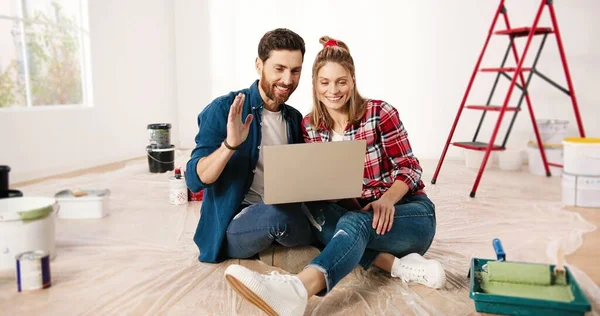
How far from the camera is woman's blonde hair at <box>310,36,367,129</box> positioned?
1776 mm

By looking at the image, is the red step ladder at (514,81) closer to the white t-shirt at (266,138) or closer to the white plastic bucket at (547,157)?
the white plastic bucket at (547,157)

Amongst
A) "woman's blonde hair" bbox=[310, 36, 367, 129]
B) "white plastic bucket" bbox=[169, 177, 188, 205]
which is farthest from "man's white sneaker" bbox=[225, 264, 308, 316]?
"white plastic bucket" bbox=[169, 177, 188, 205]

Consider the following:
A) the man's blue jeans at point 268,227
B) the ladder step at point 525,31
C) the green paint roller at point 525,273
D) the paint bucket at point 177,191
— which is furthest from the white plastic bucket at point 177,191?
the ladder step at point 525,31

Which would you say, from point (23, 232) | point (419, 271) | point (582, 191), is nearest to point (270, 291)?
point (419, 271)

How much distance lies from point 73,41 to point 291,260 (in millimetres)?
2995

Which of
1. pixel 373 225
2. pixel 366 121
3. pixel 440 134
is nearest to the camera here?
pixel 373 225

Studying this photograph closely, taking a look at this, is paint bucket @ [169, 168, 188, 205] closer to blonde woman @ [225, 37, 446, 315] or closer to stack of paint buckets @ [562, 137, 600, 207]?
blonde woman @ [225, 37, 446, 315]

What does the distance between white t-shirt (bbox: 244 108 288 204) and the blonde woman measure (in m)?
0.09

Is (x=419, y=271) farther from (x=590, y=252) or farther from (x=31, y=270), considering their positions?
(x=31, y=270)

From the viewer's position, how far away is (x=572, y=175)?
9.87 ft

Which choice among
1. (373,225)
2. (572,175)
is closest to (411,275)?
(373,225)

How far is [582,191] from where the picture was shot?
2.97 meters

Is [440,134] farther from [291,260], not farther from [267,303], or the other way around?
[267,303]

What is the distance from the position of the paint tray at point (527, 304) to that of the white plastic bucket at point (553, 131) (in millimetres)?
2806
